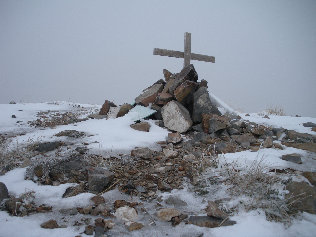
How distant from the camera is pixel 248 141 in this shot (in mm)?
4254

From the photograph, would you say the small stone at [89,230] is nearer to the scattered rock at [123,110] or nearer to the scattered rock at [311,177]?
the scattered rock at [311,177]

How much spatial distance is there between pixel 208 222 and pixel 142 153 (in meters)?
1.74

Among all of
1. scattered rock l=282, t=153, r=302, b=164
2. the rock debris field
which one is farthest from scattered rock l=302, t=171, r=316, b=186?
scattered rock l=282, t=153, r=302, b=164

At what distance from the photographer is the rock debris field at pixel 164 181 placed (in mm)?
2057

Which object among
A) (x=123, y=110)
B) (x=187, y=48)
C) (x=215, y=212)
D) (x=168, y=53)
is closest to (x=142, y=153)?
(x=215, y=212)

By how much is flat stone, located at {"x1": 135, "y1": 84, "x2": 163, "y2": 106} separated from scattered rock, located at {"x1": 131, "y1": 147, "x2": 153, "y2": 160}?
2.31 m

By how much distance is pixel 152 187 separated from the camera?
2.79 m

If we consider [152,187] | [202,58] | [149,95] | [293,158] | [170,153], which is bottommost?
[152,187]

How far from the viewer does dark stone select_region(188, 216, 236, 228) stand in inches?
81.4

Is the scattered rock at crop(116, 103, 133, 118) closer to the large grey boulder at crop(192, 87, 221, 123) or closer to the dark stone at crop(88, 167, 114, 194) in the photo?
the large grey boulder at crop(192, 87, 221, 123)

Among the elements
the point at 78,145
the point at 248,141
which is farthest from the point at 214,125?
the point at 78,145

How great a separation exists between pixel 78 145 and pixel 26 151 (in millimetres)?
810

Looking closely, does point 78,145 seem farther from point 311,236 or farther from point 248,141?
point 311,236

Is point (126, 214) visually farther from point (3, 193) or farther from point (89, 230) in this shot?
point (3, 193)
